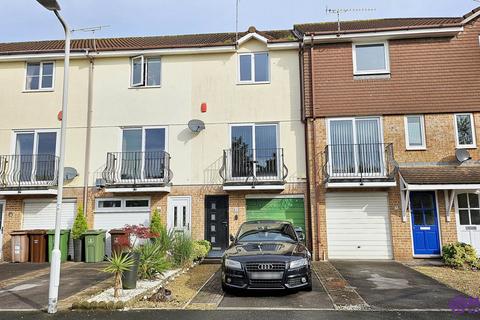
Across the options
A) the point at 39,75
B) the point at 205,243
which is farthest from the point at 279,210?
the point at 39,75

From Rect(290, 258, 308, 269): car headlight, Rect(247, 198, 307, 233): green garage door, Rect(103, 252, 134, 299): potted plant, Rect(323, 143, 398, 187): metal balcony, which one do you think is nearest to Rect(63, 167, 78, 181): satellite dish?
Rect(247, 198, 307, 233): green garage door

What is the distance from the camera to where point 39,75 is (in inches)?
586

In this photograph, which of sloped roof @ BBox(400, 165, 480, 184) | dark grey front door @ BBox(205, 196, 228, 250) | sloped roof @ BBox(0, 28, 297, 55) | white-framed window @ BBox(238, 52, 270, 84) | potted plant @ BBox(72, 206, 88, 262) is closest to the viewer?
sloped roof @ BBox(400, 165, 480, 184)

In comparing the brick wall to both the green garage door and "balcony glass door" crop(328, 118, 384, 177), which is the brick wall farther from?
the green garage door

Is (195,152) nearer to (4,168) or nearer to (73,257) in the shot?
(73,257)

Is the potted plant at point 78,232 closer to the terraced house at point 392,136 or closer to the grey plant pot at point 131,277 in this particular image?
the grey plant pot at point 131,277

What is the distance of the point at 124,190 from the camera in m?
13.2

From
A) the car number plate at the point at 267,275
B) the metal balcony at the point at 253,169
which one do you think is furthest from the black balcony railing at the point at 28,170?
the car number plate at the point at 267,275

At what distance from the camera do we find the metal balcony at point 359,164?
12.3 meters

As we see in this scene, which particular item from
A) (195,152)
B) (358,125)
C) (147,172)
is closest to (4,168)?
(147,172)

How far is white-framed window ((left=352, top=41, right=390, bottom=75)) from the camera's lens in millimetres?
13445

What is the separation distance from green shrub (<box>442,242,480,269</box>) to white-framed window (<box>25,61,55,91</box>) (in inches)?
605

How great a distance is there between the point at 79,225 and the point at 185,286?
6.37 m

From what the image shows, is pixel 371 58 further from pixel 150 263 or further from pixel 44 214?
pixel 44 214
